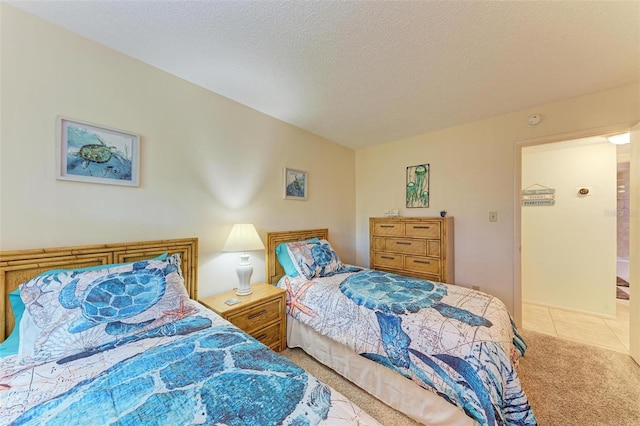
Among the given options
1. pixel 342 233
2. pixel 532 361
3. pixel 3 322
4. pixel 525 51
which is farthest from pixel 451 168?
pixel 3 322

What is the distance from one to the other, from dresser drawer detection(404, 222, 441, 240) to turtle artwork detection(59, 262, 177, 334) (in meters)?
2.67

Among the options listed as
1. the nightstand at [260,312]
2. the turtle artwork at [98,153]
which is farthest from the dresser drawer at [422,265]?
the turtle artwork at [98,153]

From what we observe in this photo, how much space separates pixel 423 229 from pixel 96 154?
3162mm

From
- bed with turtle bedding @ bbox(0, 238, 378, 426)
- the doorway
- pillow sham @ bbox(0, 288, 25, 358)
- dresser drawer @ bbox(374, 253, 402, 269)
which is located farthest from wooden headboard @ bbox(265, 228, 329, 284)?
the doorway

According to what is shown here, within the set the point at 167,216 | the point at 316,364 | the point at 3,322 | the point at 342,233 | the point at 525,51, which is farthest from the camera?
the point at 342,233

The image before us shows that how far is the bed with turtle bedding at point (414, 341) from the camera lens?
1207 mm

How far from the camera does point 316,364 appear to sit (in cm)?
201

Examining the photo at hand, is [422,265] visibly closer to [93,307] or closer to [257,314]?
[257,314]

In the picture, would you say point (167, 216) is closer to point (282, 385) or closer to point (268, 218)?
point (268, 218)

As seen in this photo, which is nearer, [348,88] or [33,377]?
[33,377]

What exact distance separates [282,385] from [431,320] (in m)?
1.04

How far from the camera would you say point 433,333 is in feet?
4.59

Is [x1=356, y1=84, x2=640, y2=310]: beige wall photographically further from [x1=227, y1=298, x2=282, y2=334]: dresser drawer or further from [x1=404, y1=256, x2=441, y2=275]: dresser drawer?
[x1=227, y1=298, x2=282, y2=334]: dresser drawer

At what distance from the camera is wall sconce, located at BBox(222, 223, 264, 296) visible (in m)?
2.07
